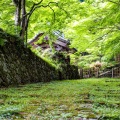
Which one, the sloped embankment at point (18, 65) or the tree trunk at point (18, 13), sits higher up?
the tree trunk at point (18, 13)

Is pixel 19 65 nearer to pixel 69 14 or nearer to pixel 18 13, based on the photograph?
pixel 18 13

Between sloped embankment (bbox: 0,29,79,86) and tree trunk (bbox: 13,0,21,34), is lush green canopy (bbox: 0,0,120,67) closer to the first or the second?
tree trunk (bbox: 13,0,21,34)

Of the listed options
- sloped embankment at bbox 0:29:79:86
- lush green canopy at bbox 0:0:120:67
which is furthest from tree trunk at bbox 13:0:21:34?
sloped embankment at bbox 0:29:79:86

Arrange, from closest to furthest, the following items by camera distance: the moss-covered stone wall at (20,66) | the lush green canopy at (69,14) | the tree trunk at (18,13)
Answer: the moss-covered stone wall at (20,66) → the tree trunk at (18,13) → the lush green canopy at (69,14)

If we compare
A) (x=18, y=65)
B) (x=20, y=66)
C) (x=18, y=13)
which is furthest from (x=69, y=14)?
(x=18, y=65)

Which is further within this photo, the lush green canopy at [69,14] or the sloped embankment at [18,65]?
the lush green canopy at [69,14]

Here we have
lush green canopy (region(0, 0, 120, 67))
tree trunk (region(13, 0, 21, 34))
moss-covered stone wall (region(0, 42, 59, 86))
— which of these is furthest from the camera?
lush green canopy (region(0, 0, 120, 67))

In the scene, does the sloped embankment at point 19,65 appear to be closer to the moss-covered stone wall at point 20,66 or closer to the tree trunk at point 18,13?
the moss-covered stone wall at point 20,66

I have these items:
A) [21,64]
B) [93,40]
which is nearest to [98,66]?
[93,40]

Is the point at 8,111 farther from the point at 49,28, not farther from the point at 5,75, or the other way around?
the point at 49,28

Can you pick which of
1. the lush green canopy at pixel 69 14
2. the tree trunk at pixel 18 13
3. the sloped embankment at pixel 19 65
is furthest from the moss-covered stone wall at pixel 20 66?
the lush green canopy at pixel 69 14

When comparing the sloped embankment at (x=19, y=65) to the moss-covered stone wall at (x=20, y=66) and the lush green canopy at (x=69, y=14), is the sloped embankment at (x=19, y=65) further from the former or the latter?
the lush green canopy at (x=69, y=14)

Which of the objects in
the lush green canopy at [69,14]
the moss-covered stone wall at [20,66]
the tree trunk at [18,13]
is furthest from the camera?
the lush green canopy at [69,14]

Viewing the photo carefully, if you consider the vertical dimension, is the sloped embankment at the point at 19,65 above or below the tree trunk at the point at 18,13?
below
